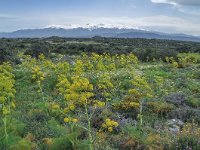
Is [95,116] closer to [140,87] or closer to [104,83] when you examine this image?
[140,87]

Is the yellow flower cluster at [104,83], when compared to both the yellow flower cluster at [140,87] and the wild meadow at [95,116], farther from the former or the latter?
the yellow flower cluster at [140,87]

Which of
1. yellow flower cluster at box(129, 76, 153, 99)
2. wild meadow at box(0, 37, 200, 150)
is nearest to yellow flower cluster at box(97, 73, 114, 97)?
wild meadow at box(0, 37, 200, 150)

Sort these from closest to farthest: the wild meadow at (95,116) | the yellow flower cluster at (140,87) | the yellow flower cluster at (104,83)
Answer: the wild meadow at (95,116), the yellow flower cluster at (140,87), the yellow flower cluster at (104,83)

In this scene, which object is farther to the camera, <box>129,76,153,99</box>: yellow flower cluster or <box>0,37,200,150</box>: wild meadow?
<box>129,76,153,99</box>: yellow flower cluster

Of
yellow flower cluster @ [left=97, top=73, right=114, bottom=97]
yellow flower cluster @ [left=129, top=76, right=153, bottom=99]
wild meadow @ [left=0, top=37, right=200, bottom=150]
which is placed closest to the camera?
wild meadow @ [left=0, top=37, right=200, bottom=150]

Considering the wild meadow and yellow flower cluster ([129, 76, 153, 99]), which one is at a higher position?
yellow flower cluster ([129, 76, 153, 99])

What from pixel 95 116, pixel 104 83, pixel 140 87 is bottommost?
pixel 95 116

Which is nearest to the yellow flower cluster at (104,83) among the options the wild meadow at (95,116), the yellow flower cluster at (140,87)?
the wild meadow at (95,116)

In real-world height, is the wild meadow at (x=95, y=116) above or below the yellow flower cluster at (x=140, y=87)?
below

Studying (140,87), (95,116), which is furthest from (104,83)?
(95,116)

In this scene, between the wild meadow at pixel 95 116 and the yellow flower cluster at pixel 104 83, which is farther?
the yellow flower cluster at pixel 104 83

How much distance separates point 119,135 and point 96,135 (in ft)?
1.89

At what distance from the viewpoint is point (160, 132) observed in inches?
432

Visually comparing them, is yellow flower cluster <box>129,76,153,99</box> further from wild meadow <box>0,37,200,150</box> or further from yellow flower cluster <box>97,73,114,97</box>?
yellow flower cluster <box>97,73,114,97</box>
